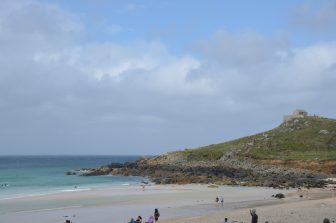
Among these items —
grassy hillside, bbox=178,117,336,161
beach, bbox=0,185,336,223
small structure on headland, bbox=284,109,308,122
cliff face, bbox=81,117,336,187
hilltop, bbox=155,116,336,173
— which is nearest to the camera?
beach, bbox=0,185,336,223

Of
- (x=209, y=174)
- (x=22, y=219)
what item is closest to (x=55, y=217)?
→ (x=22, y=219)

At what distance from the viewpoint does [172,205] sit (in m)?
51.9

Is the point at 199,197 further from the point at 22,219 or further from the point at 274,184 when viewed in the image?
the point at 22,219

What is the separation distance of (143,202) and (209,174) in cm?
3930

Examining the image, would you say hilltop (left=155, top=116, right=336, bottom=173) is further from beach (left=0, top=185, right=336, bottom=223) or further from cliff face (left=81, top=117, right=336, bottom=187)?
beach (left=0, top=185, right=336, bottom=223)

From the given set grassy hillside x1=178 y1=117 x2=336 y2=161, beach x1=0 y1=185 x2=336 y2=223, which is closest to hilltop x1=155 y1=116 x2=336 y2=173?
grassy hillside x1=178 y1=117 x2=336 y2=161

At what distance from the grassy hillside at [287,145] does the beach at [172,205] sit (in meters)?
40.2

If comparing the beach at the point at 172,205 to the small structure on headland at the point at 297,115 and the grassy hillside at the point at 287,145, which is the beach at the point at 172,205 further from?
the small structure on headland at the point at 297,115

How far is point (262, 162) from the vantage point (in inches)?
4097

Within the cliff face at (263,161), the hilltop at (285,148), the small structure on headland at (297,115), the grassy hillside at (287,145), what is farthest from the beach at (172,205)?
the small structure on headland at (297,115)

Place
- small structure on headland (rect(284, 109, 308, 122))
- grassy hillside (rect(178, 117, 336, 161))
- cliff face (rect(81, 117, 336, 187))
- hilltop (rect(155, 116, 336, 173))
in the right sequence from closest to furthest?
cliff face (rect(81, 117, 336, 187)), hilltop (rect(155, 116, 336, 173)), grassy hillside (rect(178, 117, 336, 161)), small structure on headland (rect(284, 109, 308, 122))

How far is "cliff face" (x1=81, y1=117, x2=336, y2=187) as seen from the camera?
85125 millimetres

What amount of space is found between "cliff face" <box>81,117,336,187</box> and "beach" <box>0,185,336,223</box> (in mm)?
13048

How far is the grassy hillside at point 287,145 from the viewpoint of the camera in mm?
109500
